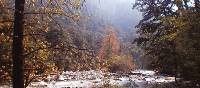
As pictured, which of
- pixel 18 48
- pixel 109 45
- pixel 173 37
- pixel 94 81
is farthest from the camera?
pixel 109 45

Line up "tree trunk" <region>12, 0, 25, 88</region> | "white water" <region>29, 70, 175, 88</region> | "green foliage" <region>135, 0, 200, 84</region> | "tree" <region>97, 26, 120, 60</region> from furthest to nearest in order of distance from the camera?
"tree" <region>97, 26, 120, 60</region>, "white water" <region>29, 70, 175, 88</region>, "green foliage" <region>135, 0, 200, 84</region>, "tree trunk" <region>12, 0, 25, 88</region>

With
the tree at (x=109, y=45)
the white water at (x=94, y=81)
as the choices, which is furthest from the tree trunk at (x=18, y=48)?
the tree at (x=109, y=45)

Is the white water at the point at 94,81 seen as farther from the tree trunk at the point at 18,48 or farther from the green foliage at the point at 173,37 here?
the tree trunk at the point at 18,48

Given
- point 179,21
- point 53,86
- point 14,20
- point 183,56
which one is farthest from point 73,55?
point 53,86

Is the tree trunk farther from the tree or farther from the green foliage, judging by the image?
the tree

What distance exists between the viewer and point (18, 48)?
7.44 metres

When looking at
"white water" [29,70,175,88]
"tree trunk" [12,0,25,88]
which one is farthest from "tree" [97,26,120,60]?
"tree trunk" [12,0,25,88]

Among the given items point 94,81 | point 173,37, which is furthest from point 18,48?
point 94,81

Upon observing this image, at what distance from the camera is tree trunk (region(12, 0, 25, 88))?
292 inches

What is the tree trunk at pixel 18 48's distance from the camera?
24.3 feet

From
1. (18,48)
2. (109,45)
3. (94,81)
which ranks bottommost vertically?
(94,81)

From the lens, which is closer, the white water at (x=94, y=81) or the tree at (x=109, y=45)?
the white water at (x=94, y=81)

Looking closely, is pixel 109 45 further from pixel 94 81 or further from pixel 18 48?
pixel 18 48

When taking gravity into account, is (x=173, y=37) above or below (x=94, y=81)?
above
